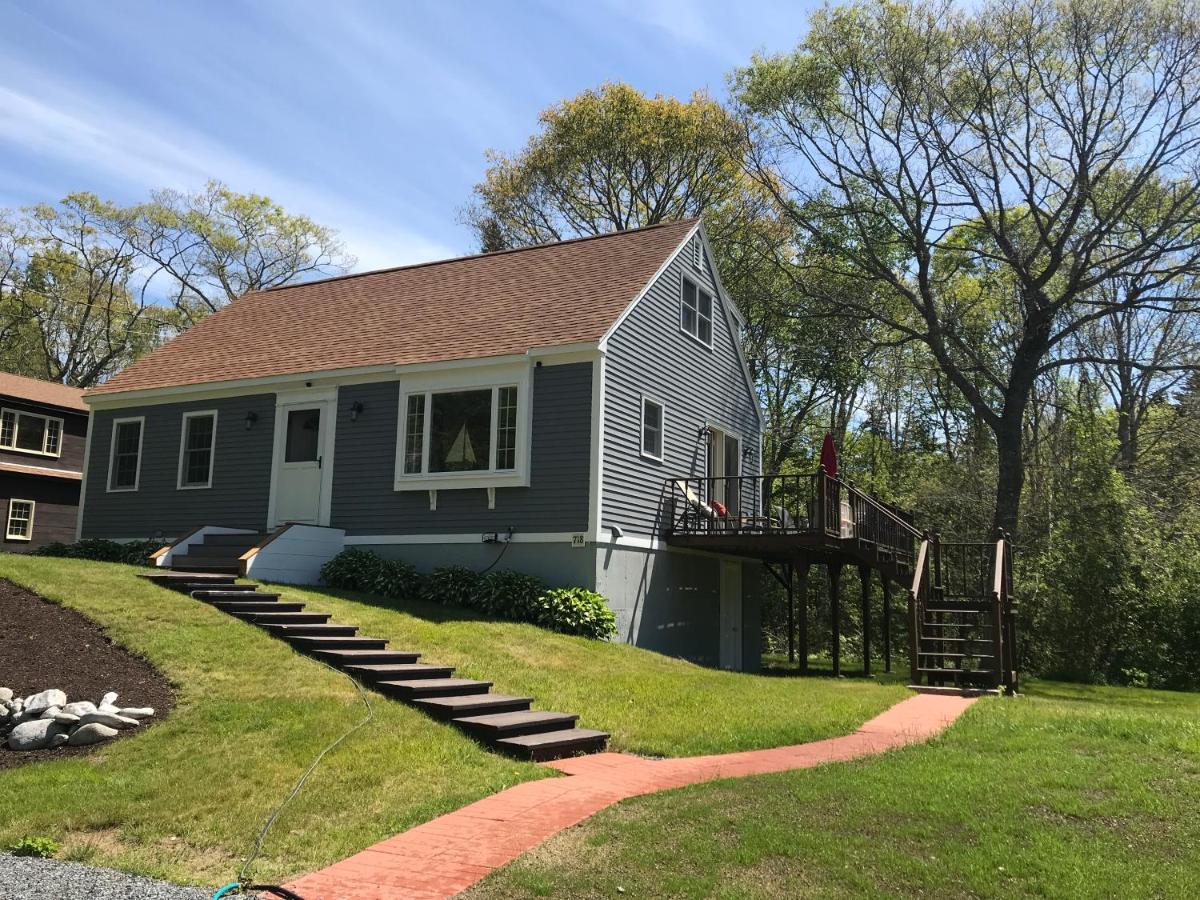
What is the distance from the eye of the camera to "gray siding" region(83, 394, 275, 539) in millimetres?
17031

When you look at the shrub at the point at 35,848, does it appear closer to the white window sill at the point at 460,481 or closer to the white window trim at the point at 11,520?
the white window sill at the point at 460,481

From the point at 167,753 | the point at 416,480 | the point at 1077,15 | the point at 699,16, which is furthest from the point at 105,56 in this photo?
the point at 1077,15

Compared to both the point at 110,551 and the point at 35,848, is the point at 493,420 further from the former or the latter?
the point at 35,848

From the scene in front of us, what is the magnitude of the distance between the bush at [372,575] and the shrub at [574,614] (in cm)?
231

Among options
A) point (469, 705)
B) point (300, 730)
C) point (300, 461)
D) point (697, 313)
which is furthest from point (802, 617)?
point (300, 730)

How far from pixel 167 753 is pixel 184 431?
12.1 meters

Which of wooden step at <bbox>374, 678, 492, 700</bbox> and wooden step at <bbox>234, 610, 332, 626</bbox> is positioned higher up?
wooden step at <bbox>234, 610, 332, 626</bbox>

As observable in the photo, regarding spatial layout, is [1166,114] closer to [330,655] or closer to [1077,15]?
[1077,15]

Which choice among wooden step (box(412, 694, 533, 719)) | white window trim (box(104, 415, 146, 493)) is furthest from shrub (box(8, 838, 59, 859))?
white window trim (box(104, 415, 146, 493))

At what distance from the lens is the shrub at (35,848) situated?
17.5ft

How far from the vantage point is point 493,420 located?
49.3 ft

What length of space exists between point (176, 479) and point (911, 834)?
52.3 feet

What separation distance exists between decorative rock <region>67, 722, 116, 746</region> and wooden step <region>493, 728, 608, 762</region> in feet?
10.2

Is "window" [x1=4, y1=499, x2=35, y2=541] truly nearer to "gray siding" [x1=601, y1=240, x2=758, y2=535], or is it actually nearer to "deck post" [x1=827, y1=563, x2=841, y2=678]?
"gray siding" [x1=601, y1=240, x2=758, y2=535]
